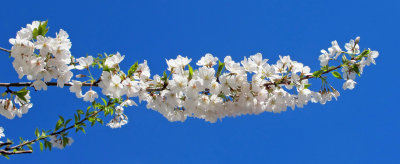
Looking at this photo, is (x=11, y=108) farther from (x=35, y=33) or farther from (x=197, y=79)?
(x=197, y=79)

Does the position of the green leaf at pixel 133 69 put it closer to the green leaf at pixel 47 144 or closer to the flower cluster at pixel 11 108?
the flower cluster at pixel 11 108

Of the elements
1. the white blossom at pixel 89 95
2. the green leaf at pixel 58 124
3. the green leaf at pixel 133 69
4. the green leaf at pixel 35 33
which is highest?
the green leaf at pixel 58 124

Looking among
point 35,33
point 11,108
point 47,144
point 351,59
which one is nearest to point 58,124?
point 47,144

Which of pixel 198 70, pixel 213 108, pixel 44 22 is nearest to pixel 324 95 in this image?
pixel 213 108

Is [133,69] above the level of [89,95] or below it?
above

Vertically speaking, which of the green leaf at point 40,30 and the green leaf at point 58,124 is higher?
the green leaf at point 58,124

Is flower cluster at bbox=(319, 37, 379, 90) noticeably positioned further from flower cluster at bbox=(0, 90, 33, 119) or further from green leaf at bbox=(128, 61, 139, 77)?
flower cluster at bbox=(0, 90, 33, 119)

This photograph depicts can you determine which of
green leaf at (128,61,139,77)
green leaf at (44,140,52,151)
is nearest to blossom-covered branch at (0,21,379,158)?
green leaf at (128,61,139,77)

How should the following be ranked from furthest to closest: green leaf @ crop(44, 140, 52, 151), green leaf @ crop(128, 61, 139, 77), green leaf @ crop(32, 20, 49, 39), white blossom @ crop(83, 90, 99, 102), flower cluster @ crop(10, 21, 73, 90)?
1. green leaf @ crop(44, 140, 52, 151)
2. white blossom @ crop(83, 90, 99, 102)
3. green leaf @ crop(128, 61, 139, 77)
4. green leaf @ crop(32, 20, 49, 39)
5. flower cluster @ crop(10, 21, 73, 90)

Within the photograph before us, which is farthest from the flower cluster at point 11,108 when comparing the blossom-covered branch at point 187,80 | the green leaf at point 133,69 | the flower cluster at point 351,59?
the flower cluster at point 351,59
